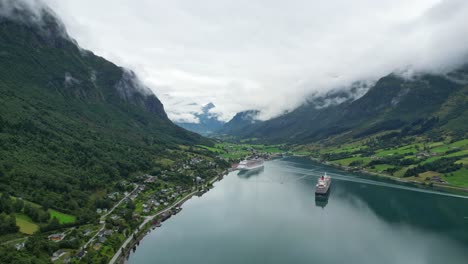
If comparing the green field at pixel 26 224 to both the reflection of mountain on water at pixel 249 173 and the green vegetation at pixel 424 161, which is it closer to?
the reflection of mountain on water at pixel 249 173

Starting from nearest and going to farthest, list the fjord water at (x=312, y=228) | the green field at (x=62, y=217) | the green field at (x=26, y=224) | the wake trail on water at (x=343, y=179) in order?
the green field at (x=26, y=224), the fjord water at (x=312, y=228), the green field at (x=62, y=217), the wake trail on water at (x=343, y=179)

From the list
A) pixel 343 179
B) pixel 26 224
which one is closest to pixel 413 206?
pixel 343 179

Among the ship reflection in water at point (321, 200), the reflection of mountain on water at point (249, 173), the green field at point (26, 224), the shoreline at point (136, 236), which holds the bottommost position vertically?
the shoreline at point (136, 236)

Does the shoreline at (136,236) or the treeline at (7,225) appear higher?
the treeline at (7,225)

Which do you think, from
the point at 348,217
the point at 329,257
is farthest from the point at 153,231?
the point at 348,217

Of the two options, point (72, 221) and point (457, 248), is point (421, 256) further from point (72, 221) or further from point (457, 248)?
point (72, 221)

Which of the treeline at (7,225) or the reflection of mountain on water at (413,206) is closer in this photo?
the treeline at (7,225)

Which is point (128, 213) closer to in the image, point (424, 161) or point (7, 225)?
point (7, 225)

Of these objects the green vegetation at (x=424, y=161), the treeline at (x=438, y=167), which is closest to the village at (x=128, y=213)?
the green vegetation at (x=424, y=161)

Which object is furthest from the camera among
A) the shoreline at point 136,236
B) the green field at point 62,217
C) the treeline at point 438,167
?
the treeline at point 438,167
